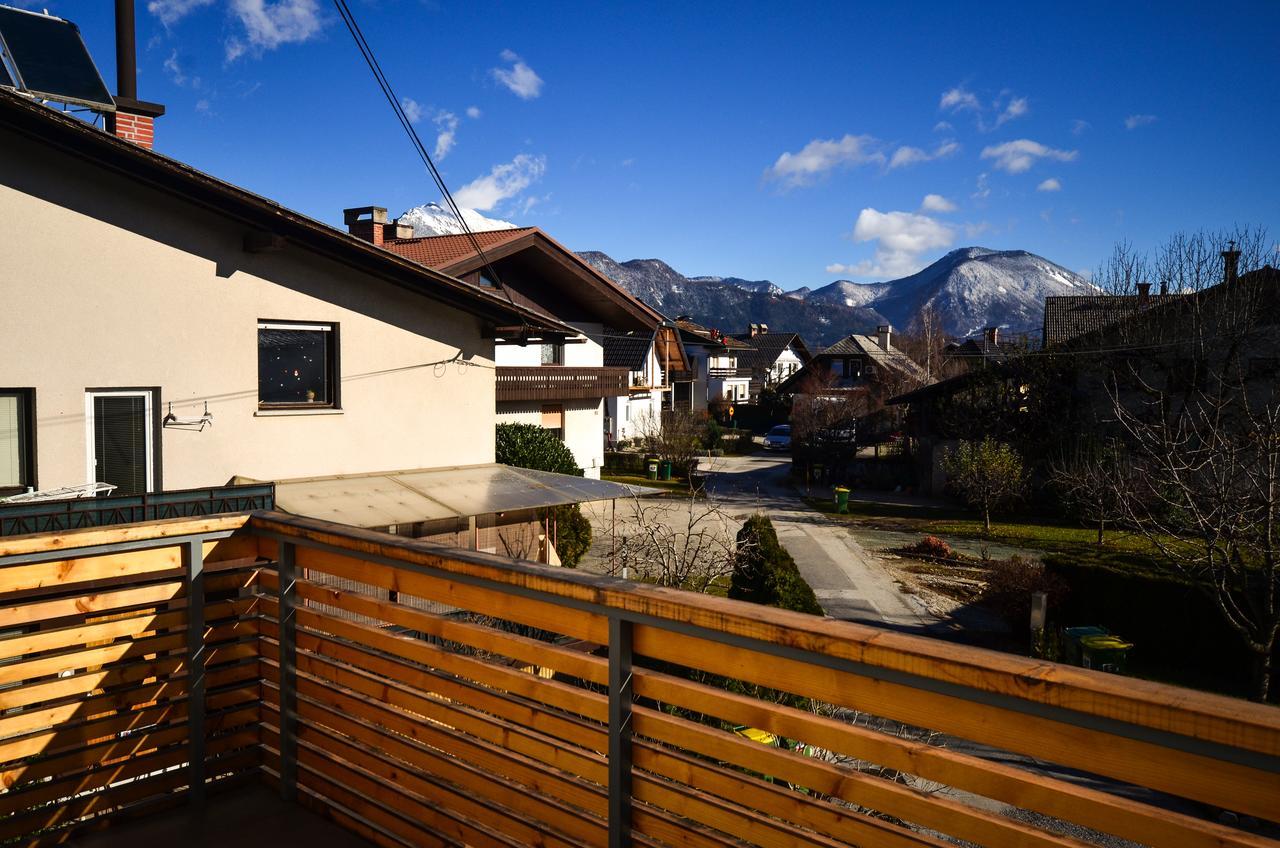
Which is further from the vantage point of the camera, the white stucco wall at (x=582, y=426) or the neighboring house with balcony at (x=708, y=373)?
the neighboring house with balcony at (x=708, y=373)

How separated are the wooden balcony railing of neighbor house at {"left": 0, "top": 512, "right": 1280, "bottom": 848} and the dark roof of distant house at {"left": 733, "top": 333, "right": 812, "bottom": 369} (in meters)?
74.3

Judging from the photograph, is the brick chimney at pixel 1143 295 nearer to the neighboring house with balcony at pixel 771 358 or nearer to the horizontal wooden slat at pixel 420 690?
the horizontal wooden slat at pixel 420 690

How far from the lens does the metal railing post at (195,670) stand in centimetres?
350

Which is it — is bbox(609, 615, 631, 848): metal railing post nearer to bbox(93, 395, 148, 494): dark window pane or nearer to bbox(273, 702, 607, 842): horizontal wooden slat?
bbox(273, 702, 607, 842): horizontal wooden slat

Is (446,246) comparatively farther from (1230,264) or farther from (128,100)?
(1230,264)

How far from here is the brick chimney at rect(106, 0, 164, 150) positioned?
37.1 feet

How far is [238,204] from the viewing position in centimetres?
1023

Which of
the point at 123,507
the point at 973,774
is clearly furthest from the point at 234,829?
the point at 123,507

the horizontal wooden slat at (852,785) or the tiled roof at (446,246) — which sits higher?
the tiled roof at (446,246)

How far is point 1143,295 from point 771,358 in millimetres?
52133

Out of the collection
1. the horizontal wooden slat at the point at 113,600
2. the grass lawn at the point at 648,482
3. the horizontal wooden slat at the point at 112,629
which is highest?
the horizontal wooden slat at the point at 113,600

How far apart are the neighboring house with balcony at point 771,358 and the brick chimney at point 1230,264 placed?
4797cm

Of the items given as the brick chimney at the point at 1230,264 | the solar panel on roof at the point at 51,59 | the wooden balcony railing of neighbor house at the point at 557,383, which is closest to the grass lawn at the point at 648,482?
the wooden balcony railing of neighbor house at the point at 557,383

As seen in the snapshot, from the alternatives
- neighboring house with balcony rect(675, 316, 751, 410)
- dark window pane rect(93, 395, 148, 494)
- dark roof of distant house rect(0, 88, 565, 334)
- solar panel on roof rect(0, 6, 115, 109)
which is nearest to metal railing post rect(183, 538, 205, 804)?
dark roof of distant house rect(0, 88, 565, 334)
